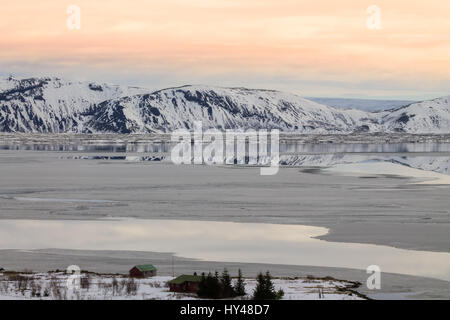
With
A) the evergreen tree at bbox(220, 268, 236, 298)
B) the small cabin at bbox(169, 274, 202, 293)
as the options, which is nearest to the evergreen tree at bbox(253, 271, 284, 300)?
the evergreen tree at bbox(220, 268, 236, 298)

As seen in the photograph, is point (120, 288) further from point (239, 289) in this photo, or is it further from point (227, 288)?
point (239, 289)

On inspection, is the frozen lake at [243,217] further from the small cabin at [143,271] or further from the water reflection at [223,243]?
the small cabin at [143,271]

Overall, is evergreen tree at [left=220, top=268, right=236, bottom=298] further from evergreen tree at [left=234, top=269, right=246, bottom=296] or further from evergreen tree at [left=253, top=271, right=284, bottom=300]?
evergreen tree at [left=253, top=271, right=284, bottom=300]

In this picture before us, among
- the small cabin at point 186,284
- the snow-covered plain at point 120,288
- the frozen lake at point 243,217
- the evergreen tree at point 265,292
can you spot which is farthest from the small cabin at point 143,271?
the evergreen tree at point 265,292

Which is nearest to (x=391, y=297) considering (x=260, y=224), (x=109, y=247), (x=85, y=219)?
(x=109, y=247)

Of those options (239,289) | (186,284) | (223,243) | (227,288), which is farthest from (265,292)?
(223,243)
